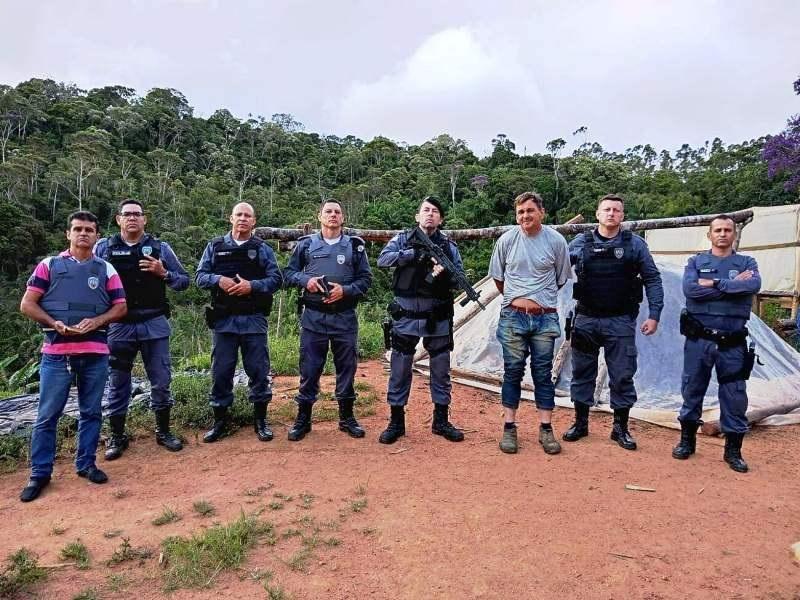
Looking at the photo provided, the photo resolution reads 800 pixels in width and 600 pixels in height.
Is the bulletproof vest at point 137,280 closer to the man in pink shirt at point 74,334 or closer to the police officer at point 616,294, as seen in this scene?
the man in pink shirt at point 74,334

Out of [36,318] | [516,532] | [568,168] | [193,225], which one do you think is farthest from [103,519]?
[568,168]

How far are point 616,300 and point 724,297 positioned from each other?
0.76m

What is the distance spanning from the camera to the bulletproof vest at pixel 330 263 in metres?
4.35

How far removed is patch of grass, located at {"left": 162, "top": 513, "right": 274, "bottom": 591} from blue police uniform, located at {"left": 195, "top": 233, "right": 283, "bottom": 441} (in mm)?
1569

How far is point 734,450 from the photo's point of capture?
3.97 meters

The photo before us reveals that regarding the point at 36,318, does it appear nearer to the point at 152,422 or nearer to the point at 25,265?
the point at 152,422

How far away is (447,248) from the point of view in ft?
14.4

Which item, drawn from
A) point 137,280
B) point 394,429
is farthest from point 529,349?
point 137,280

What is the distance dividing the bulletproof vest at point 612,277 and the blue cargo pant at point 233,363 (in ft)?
9.26

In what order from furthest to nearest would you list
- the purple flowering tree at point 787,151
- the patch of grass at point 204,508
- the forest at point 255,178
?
the forest at point 255,178 → the purple flowering tree at point 787,151 → the patch of grass at point 204,508

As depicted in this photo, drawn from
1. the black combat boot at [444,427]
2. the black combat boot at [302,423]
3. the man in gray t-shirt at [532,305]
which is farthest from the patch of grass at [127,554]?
the man in gray t-shirt at [532,305]

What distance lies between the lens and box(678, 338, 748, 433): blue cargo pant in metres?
3.91

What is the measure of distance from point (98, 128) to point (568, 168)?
35.9 meters

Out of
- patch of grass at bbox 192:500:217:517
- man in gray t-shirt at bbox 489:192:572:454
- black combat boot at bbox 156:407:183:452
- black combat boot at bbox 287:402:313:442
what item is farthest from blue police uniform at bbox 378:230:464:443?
black combat boot at bbox 156:407:183:452
